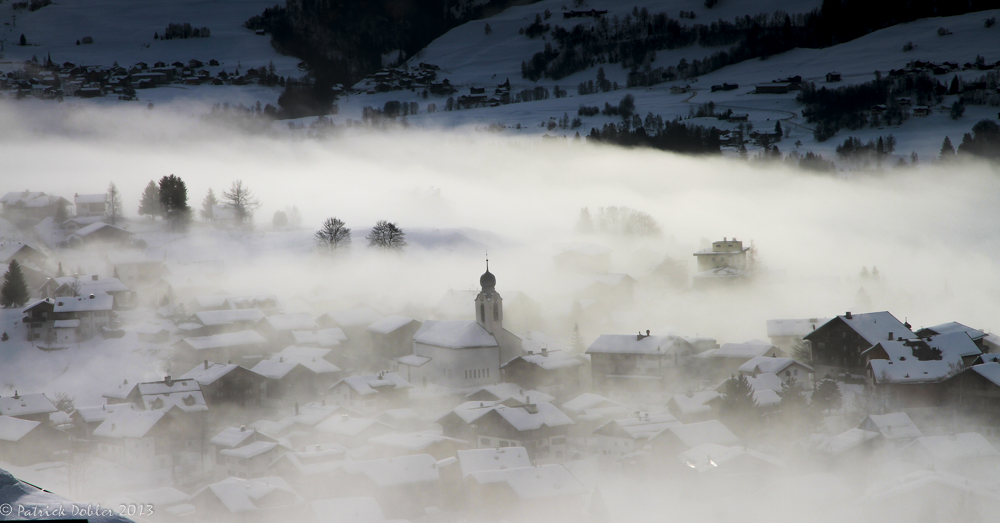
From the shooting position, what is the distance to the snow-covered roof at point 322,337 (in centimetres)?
5141

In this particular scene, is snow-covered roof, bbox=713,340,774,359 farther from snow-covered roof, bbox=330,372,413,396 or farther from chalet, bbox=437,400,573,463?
snow-covered roof, bbox=330,372,413,396

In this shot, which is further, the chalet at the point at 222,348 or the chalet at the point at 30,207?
the chalet at the point at 30,207

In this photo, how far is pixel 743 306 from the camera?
61125mm

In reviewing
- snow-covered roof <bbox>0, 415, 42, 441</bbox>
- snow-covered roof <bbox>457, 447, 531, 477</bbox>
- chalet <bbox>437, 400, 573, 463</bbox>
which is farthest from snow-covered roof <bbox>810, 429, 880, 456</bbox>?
snow-covered roof <bbox>0, 415, 42, 441</bbox>

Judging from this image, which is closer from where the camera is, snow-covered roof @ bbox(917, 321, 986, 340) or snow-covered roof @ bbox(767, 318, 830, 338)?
snow-covered roof @ bbox(917, 321, 986, 340)

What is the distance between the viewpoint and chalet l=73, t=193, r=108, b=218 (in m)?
73.3

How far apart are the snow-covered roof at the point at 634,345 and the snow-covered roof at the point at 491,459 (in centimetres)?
1483

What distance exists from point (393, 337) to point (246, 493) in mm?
25061

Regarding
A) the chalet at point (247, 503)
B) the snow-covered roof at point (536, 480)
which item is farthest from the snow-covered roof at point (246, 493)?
the snow-covered roof at point (536, 480)

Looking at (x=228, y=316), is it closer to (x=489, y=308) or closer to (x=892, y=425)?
(x=489, y=308)

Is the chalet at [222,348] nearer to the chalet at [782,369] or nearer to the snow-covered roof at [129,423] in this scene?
the snow-covered roof at [129,423]

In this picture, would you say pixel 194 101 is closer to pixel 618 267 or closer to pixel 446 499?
pixel 618 267

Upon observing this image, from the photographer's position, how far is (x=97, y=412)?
127ft

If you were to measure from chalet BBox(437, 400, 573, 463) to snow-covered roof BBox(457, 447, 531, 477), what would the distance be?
355 centimetres
